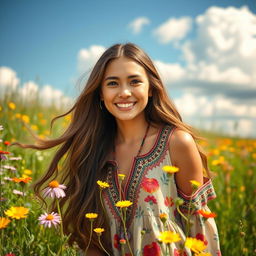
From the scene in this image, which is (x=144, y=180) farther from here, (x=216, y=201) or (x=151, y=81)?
(x=216, y=201)

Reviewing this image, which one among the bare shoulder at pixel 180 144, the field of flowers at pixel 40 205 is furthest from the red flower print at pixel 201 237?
the bare shoulder at pixel 180 144

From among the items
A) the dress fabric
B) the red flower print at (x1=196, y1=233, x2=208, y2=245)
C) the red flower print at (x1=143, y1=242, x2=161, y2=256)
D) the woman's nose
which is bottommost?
the red flower print at (x1=143, y1=242, x2=161, y2=256)

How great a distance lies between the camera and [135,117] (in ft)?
7.14

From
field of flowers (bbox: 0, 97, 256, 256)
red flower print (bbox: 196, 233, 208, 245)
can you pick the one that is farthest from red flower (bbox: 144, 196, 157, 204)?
field of flowers (bbox: 0, 97, 256, 256)

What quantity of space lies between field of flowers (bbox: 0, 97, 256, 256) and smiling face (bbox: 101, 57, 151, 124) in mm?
653

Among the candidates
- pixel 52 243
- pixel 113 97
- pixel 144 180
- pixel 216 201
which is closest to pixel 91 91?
pixel 113 97

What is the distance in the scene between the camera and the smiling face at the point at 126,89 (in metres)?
2.04

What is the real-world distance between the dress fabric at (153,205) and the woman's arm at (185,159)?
0.12ft

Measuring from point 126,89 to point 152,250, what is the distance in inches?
35.9

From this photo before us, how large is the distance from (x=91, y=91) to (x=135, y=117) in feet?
1.19

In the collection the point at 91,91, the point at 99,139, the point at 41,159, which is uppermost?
the point at 91,91

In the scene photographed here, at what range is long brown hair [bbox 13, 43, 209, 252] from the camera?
2.17 metres

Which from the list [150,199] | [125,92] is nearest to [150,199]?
[150,199]

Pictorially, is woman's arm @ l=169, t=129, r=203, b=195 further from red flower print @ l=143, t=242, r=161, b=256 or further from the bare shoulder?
red flower print @ l=143, t=242, r=161, b=256
